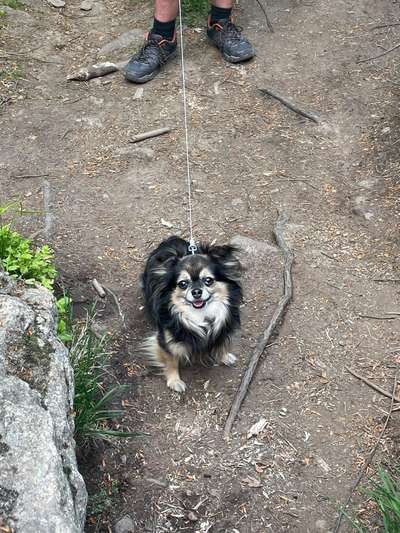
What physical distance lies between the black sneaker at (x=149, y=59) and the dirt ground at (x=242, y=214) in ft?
0.29

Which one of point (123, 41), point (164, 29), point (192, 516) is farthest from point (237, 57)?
point (192, 516)

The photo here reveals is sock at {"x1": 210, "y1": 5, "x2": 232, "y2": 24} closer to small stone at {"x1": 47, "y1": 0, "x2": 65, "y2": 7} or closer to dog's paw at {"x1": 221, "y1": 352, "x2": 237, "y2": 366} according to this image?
small stone at {"x1": 47, "y1": 0, "x2": 65, "y2": 7}

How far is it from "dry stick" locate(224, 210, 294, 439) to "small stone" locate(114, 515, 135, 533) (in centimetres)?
63

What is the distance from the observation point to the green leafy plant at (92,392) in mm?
2941

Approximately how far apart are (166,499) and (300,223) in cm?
215

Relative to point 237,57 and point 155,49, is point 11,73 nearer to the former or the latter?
point 155,49

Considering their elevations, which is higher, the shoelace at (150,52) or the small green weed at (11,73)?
the shoelace at (150,52)

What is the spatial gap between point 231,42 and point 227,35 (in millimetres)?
75

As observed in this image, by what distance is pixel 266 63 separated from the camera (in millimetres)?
5918

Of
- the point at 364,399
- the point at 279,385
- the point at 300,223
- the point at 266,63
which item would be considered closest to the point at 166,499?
the point at 279,385

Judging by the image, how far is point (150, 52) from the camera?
568cm

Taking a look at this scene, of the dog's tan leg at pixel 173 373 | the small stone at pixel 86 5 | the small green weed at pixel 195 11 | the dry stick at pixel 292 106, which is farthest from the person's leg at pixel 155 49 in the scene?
the dog's tan leg at pixel 173 373

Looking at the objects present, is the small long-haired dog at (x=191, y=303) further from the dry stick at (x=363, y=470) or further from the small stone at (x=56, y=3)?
the small stone at (x=56, y=3)

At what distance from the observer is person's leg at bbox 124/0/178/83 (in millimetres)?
5621
